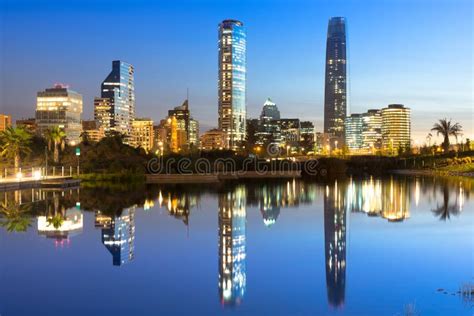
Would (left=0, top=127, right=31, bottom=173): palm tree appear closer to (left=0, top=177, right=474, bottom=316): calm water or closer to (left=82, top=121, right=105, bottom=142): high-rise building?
(left=0, top=177, right=474, bottom=316): calm water

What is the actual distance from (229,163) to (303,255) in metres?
50.6

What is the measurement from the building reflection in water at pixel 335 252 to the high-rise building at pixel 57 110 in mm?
132819

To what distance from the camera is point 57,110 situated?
151 meters

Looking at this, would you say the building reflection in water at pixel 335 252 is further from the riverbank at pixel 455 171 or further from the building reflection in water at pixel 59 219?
the riverbank at pixel 455 171

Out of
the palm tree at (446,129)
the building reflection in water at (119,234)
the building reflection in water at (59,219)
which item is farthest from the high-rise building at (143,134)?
the building reflection in water at (119,234)

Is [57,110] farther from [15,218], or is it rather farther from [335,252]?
[335,252]

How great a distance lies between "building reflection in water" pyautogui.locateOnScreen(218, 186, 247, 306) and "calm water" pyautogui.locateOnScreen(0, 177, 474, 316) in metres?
0.04

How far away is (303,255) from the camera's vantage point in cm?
1595

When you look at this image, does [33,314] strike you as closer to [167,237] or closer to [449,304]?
[449,304]

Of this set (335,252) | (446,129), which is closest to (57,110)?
(446,129)

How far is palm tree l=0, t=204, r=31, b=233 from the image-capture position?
20.5 meters

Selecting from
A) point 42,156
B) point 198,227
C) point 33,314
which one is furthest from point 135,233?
point 42,156

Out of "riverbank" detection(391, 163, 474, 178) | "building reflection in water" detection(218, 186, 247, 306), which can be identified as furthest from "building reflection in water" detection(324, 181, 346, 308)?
"riverbank" detection(391, 163, 474, 178)

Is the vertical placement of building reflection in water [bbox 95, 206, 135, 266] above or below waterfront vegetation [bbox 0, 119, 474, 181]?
→ below
